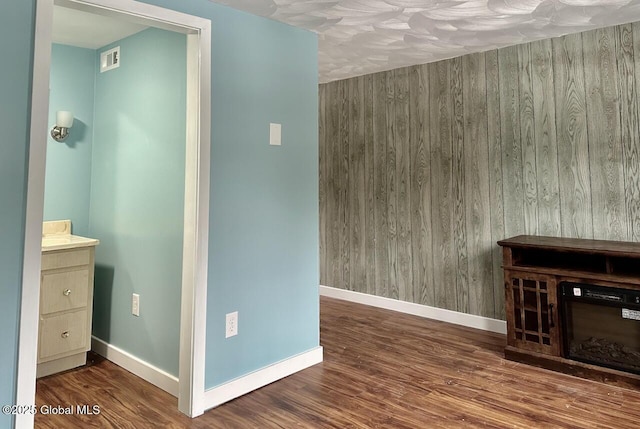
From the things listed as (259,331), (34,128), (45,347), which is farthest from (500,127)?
(45,347)

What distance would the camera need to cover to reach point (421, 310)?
3.87 metres

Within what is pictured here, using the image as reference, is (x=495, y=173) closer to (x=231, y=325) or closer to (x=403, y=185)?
(x=403, y=185)

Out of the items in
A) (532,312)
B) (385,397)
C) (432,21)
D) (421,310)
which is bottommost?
(385,397)

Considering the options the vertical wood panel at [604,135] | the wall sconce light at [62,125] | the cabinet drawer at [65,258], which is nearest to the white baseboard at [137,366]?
the cabinet drawer at [65,258]

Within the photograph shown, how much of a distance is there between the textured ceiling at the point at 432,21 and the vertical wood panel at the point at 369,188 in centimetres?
71

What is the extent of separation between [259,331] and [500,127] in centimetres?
247

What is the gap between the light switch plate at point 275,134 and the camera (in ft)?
8.33

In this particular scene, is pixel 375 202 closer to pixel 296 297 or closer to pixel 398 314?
pixel 398 314

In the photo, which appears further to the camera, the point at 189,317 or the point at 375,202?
the point at 375,202

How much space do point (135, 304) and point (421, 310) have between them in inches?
97.0

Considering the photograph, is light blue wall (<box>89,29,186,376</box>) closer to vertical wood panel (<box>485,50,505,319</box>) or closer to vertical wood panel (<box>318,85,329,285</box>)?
vertical wood panel (<box>318,85,329,285</box>)

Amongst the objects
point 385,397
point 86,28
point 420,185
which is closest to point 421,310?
point 420,185

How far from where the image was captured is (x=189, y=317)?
86.4 inches

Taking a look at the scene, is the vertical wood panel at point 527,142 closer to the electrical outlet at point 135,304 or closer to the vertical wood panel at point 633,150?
the vertical wood panel at point 633,150
